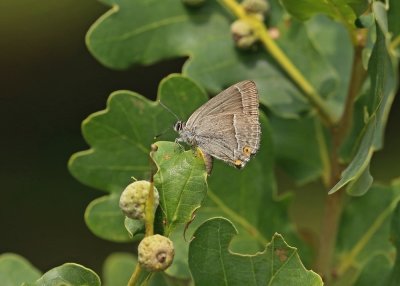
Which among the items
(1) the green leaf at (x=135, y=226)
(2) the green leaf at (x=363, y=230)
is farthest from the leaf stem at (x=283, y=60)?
(1) the green leaf at (x=135, y=226)

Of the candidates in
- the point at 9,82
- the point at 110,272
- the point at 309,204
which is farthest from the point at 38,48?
the point at 110,272

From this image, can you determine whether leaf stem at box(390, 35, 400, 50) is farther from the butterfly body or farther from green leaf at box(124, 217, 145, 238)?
green leaf at box(124, 217, 145, 238)

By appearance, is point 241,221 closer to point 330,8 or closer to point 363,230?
point 363,230

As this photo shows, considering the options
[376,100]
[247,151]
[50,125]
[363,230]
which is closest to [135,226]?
[247,151]

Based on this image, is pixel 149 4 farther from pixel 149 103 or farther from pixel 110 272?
pixel 110 272

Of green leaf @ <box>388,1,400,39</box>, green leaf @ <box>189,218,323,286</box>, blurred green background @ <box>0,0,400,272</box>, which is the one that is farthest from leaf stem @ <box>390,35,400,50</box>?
blurred green background @ <box>0,0,400,272</box>
